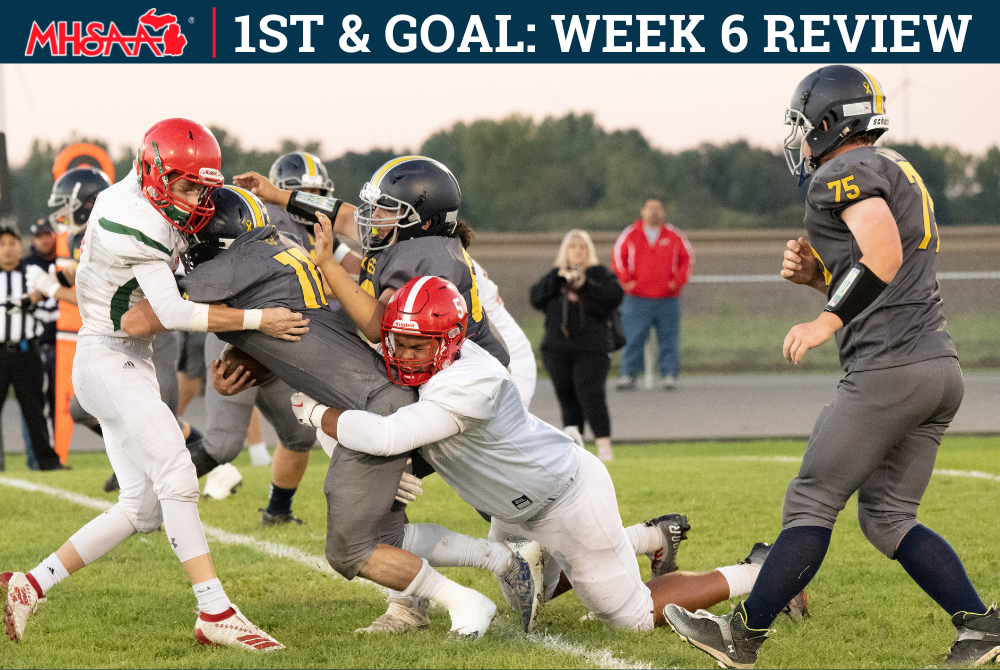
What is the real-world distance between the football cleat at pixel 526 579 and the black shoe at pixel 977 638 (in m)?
1.44

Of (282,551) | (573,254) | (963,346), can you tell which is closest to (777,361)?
(963,346)

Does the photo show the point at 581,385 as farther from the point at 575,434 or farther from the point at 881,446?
the point at 881,446

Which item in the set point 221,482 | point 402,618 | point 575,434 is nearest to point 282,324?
point 402,618

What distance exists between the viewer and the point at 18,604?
4.04 m

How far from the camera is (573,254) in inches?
364

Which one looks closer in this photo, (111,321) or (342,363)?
(342,363)

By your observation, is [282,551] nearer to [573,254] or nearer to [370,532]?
[370,532]

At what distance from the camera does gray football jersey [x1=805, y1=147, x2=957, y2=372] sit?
3.47 metres

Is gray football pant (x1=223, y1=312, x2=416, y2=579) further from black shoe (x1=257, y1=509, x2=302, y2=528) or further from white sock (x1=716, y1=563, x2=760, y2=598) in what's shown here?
black shoe (x1=257, y1=509, x2=302, y2=528)

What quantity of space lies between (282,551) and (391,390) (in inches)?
81.0

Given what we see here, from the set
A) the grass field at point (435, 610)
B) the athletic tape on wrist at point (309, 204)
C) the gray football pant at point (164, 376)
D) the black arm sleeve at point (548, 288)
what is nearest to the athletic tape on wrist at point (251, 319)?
the athletic tape on wrist at point (309, 204)

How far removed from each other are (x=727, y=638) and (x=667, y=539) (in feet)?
2.87

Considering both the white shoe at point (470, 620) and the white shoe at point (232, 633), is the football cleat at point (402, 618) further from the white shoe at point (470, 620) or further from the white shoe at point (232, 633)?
the white shoe at point (232, 633)

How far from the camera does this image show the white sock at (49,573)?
13.6 feet
